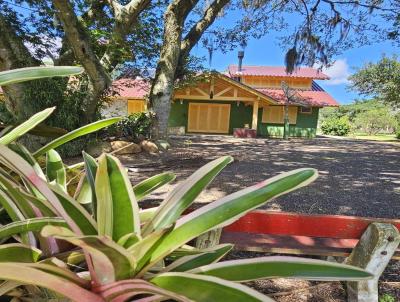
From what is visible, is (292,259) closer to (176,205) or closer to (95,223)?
(176,205)

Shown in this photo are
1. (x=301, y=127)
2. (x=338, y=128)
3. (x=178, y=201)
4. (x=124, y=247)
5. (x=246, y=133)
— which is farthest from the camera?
(x=338, y=128)

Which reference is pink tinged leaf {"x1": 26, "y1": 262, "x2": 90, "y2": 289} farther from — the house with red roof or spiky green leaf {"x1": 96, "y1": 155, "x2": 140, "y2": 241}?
the house with red roof

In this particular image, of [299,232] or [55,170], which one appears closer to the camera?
[55,170]

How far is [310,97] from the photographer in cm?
1864

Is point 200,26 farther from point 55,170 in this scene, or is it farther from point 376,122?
point 376,122

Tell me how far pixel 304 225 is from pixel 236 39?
1221 centimetres

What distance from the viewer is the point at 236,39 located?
1280cm

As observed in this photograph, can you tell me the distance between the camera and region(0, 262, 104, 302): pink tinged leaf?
2.00 ft

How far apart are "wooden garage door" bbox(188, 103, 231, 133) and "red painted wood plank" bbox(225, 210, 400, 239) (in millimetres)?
17199

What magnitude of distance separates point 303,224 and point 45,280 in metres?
1.34

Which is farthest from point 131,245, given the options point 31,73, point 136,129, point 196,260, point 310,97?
point 310,97

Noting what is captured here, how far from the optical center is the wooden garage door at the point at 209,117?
18.7m

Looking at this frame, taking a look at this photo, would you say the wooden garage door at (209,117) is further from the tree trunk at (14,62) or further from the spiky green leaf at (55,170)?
the spiky green leaf at (55,170)

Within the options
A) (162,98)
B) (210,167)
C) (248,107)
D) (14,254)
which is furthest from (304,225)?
(248,107)
